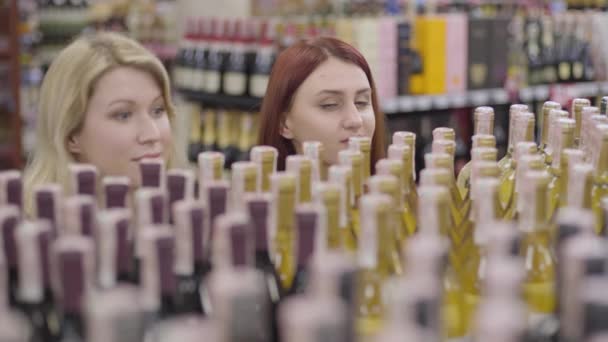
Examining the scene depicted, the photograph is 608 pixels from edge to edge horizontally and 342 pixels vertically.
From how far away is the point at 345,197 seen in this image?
123 cm

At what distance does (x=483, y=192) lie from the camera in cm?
109

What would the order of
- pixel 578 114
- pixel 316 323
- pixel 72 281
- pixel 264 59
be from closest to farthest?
pixel 316 323
pixel 72 281
pixel 578 114
pixel 264 59

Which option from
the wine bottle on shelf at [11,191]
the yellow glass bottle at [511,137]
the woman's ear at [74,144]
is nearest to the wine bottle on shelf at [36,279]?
the wine bottle on shelf at [11,191]

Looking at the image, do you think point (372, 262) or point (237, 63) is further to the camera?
point (237, 63)

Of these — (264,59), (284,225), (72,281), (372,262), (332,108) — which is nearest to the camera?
(72,281)

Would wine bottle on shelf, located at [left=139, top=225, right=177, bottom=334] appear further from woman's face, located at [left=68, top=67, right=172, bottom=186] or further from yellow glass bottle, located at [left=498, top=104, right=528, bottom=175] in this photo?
woman's face, located at [left=68, top=67, right=172, bottom=186]

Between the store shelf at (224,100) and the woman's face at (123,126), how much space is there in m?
2.20

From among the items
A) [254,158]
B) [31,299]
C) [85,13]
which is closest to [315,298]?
[31,299]

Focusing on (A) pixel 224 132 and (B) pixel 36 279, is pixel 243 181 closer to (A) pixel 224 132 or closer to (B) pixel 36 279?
(B) pixel 36 279

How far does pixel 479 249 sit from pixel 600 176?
1.10ft

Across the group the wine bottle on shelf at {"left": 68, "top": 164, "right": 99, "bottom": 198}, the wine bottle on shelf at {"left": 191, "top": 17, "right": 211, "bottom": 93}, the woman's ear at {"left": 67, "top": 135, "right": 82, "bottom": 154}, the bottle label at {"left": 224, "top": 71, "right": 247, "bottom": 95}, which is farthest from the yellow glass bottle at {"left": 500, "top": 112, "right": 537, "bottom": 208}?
the wine bottle on shelf at {"left": 191, "top": 17, "right": 211, "bottom": 93}

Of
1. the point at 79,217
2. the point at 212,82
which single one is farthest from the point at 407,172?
the point at 212,82

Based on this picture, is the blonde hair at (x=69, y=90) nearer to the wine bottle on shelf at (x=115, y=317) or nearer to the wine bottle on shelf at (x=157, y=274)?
the wine bottle on shelf at (x=157, y=274)

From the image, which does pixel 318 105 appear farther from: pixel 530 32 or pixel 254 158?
pixel 530 32
